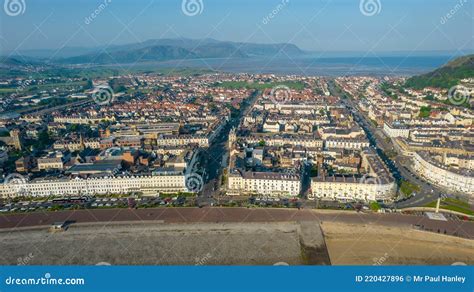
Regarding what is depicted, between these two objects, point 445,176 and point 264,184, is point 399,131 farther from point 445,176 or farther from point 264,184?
point 264,184

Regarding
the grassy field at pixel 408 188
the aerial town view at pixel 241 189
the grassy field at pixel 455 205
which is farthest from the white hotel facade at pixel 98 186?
the grassy field at pixel 455 205

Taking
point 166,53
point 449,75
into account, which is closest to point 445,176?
point 449,75

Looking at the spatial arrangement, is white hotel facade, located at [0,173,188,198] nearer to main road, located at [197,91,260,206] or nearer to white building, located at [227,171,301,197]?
main road, located at [197,91,260,206]

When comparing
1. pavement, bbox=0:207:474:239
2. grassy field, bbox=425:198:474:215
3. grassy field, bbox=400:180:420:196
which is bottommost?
pavement, bbox=0:207:474:239

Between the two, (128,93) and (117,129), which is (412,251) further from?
(128,93)

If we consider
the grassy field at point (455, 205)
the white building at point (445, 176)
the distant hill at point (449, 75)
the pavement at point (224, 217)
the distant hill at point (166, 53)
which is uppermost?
the distant hill at point (166, 53)

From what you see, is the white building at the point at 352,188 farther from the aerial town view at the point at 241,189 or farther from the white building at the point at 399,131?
the white building at the point at 399,131

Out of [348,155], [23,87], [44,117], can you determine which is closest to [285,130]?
Answer: [348,155]

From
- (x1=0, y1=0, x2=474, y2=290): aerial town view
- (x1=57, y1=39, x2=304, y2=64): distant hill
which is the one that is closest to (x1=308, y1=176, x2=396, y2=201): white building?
(x1=0, y1=0, x2=474, y2=290): aerial town view
